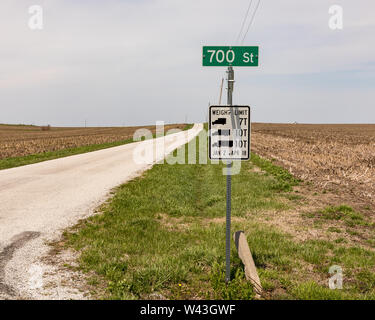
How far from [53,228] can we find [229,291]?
170 inches

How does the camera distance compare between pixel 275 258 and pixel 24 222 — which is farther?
pixel 24 222

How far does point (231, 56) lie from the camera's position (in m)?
4.21

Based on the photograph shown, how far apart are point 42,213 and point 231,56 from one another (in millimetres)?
6061

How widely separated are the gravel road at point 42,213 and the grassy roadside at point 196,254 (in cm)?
49

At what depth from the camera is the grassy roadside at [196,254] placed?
4.23 m

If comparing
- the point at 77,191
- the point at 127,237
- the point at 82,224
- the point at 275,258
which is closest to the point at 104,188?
the point at 77,191

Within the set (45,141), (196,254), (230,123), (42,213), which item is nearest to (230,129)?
(230,123)

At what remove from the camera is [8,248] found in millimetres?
5543

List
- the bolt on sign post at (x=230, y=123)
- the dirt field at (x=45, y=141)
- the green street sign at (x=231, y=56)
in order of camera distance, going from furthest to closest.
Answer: the dirt field at (x=45, y=141), the green street sign at (x=231, y=56), the bolt on sign post at (x=230, y=123)

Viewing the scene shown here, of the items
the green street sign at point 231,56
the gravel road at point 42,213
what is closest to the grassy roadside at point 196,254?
the gravel road at point 42,213

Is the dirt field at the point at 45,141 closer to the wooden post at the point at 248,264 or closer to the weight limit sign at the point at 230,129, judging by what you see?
the wooden post at the point at 248,264

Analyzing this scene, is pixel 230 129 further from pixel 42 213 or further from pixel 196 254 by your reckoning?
pixel 42 213
